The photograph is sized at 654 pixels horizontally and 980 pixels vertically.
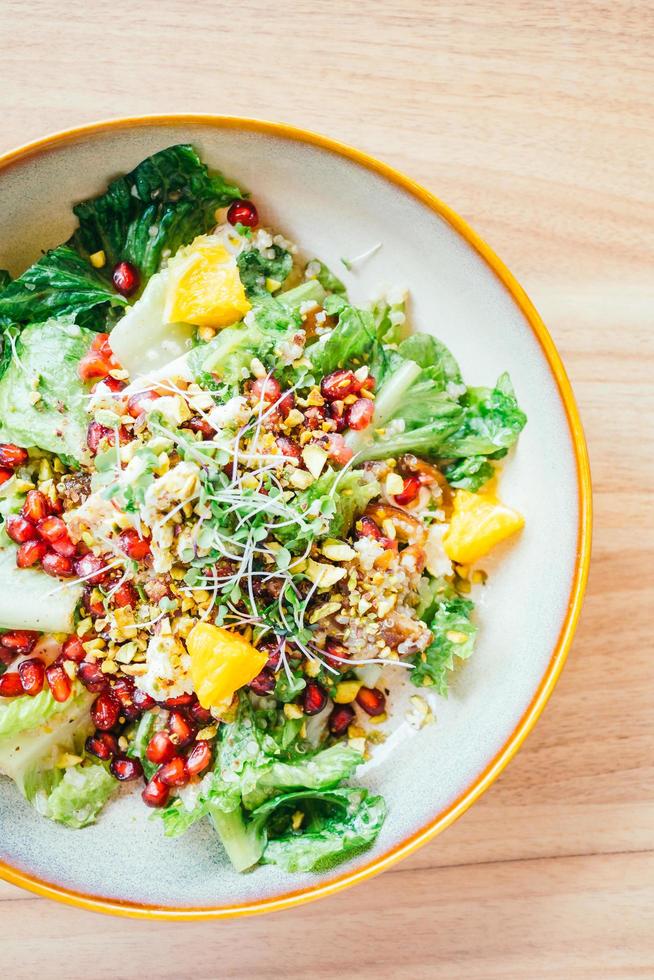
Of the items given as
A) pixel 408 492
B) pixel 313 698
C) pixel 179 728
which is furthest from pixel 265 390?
pixel 179 728

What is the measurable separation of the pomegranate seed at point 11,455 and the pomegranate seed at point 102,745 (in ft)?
2.92

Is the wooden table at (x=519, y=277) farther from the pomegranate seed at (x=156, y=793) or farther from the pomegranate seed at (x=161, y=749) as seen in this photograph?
the pomegranate seed at (x=161, y=749)

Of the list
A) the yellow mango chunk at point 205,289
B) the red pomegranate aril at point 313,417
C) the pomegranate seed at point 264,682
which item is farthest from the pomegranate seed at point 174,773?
the yellow mango chunk at point 205,289

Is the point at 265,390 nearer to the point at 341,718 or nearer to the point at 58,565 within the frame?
the point at 58,565

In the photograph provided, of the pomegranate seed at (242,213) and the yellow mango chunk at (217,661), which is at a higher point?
the pomegranate seed at (242,213)

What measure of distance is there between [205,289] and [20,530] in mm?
913

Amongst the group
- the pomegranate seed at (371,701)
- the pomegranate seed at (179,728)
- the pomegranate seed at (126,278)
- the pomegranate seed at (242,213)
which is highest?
the pomegranate seed at (242,213)

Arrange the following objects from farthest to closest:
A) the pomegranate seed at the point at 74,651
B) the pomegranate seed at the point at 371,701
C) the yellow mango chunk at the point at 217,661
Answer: the pomegranate seed at the point at 371,701, the pomegranate seed at the point at 74,651, the yellow mango chunk at the point at 217,661

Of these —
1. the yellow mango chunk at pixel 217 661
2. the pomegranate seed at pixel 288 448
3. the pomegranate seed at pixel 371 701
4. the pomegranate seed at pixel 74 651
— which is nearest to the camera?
the yellow mango chunk at pixel 217 661

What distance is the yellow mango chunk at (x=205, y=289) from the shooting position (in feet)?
8.04

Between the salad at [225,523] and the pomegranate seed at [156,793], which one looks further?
the pomegranate seed at [156,793]

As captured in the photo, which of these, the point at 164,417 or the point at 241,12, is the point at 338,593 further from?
the point at 241,12

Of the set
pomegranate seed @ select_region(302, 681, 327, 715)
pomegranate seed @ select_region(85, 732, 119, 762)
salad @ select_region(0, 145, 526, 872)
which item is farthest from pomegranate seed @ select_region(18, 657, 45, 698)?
pomegranate seed @ select_region(302, 681, 327, 715)

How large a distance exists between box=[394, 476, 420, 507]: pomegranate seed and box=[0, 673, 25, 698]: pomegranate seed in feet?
4.24
